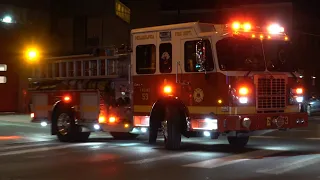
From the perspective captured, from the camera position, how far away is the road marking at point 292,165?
9414 mm

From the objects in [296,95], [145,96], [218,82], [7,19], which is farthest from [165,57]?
[7,19]

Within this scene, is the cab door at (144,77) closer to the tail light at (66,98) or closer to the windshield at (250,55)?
the windshield at (250,55)

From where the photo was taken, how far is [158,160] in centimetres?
1109

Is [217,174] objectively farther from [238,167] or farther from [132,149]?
[132,149]

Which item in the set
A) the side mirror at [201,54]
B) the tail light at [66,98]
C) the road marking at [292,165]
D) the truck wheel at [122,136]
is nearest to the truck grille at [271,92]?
the side mirror at [201,54]

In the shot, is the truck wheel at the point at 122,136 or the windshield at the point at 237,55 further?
the truck wheel at the point at 122,136

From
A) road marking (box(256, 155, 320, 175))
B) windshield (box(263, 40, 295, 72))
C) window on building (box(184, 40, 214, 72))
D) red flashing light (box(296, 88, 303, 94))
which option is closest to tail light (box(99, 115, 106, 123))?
window on building (box(184, 40, 214, 72))

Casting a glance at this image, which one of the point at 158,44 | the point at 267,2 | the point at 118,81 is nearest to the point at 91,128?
the point at 118,81

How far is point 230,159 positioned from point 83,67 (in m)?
5.99

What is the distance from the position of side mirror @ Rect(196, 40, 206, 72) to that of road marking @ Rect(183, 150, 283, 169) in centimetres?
214

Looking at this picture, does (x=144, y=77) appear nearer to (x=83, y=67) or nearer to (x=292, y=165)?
(x=83, y=67)

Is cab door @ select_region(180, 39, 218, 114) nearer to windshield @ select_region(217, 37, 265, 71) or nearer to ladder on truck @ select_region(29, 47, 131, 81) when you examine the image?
windshield @ select_region(217, 37, 265, 71)

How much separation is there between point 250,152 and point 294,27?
84.1ft

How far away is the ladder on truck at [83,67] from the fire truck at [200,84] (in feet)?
0.13
